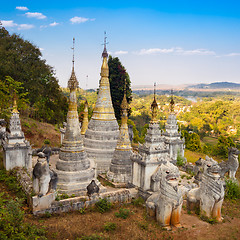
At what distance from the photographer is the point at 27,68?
33.0 m

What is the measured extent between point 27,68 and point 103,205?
1033 inches

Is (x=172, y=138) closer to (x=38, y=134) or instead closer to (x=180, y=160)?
(x=180, y=160)

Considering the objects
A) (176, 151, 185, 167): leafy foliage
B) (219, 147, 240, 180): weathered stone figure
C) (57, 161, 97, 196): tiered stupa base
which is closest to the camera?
(57, 161, 97, 196): tiered stupa base

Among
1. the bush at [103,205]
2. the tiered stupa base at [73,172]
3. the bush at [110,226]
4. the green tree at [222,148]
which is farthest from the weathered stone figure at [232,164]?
the green tree at [222,148]

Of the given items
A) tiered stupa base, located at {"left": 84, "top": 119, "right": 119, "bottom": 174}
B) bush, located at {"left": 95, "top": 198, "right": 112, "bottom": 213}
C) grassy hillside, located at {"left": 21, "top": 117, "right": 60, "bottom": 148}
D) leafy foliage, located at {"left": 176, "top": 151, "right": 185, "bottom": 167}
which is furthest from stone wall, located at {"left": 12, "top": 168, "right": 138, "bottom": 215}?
grassy hillside, located at {"left": 21, "top": 117, "right": 60, "bottom": 148}

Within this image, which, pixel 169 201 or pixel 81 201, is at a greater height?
pixel 169 201

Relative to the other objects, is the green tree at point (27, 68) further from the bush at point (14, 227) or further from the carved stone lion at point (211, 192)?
the carved stone lion at point (211, 192)

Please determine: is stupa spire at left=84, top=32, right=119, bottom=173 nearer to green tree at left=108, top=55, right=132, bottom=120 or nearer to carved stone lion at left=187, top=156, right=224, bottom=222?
carved stone lion at left=187, top=156, right=224, bottom=222

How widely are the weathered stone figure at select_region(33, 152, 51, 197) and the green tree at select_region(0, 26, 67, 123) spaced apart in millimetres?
19403

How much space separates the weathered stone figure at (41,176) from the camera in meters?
11.1

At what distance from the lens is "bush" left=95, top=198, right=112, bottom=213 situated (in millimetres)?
12182

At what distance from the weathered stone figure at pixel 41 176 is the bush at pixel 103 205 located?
271 cm

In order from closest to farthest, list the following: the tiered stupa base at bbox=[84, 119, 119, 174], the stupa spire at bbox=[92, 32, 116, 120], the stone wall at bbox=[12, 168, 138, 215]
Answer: the stone wall at bbox=[12, 168, 138, 215] → the tiered stupa base at bbox=[84, 119, 119, 174] → the stupa spire at bbox=[92, 32, 116, 120]

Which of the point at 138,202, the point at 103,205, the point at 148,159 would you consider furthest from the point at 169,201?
the point at 148,159
